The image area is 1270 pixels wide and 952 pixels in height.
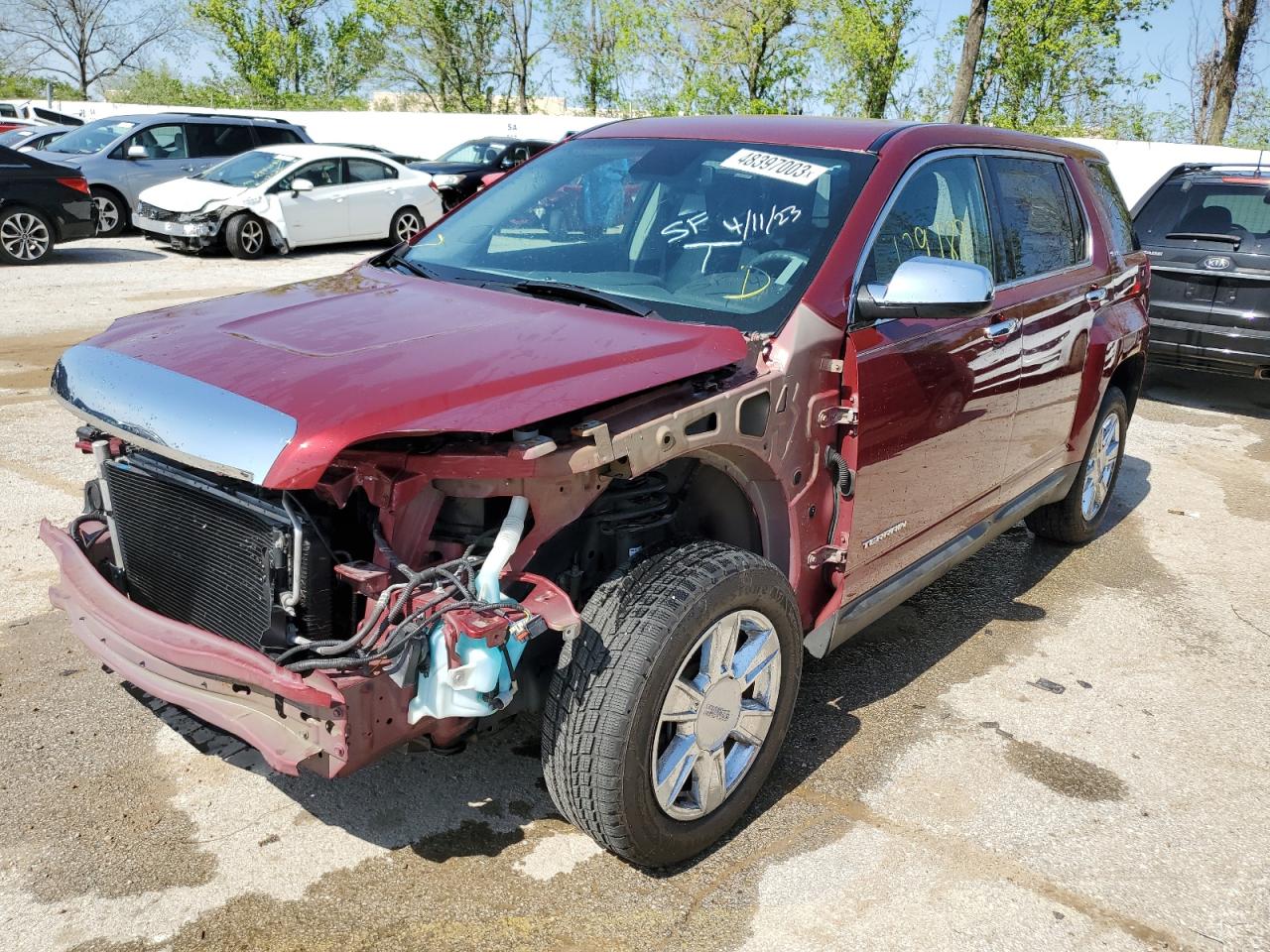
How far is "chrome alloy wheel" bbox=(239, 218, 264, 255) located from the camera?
1392 cm

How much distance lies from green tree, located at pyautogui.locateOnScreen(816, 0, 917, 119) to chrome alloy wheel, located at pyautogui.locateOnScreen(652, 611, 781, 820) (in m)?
28.1

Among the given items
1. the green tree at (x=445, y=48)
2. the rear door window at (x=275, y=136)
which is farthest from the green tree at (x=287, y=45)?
the rear door window at (x=275, y=136)

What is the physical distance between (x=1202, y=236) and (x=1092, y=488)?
4.12 m

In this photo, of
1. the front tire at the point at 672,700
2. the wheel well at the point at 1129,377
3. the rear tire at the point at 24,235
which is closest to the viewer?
the front tire at the point at 672,700

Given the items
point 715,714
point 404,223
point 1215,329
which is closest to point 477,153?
point 404,223

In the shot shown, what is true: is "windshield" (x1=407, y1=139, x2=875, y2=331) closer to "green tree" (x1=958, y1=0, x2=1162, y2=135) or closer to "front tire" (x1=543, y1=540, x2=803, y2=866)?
"front tire" (x1=543, y1=540, x2=803, y2=866)

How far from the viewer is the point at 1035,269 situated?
14.1 ft

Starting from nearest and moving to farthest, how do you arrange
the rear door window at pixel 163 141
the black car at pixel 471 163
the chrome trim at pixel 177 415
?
the chrome trim at pixel 177 415 < the rear door window at pixel 163 141 < the black car at pixel 471 163

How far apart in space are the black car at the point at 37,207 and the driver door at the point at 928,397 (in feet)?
39.5

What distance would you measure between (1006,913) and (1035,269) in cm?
252

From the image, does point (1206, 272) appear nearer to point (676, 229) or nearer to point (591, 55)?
point (676, 229)

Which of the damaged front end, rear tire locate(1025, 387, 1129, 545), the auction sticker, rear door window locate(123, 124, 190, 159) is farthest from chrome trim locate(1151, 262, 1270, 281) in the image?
rear door window locate(123, 124, 190, 159)

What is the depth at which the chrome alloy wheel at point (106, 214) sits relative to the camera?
50.0ft

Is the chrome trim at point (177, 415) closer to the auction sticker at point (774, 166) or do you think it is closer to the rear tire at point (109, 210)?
the auction sticker at point (774, 166)
